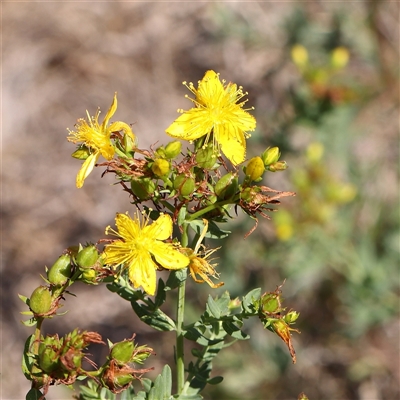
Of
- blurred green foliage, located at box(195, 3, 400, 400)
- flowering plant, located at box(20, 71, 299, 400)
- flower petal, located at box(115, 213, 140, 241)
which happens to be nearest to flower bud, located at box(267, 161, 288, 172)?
flowering plant, located at box(20, 71, 299, 400)

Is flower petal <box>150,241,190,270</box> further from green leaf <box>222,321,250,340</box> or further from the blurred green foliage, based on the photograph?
the blurred green foliage

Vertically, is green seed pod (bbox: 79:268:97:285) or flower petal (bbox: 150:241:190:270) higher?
flower petal (bbox: 150:241:190:270)

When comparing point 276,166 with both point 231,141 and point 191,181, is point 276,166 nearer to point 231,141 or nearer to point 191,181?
point 231,141

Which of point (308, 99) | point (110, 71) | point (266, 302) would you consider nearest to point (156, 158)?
point (266, 302)

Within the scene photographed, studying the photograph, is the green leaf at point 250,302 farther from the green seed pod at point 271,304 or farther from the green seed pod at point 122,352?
the green seed pod at point 122,352

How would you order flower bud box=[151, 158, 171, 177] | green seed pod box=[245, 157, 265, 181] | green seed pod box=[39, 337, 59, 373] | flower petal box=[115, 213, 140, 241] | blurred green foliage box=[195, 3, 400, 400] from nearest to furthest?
green seed pod box=[39, 337, 59, 373], flower bud box=[151, 158, 171, 177], green seed pod box=[245, 157, 265, 181], flower petal box=[115, 213, 140, 241], blurred green foliage box=[195, 3, 400, 400]

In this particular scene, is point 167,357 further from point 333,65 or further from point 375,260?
point 333,65

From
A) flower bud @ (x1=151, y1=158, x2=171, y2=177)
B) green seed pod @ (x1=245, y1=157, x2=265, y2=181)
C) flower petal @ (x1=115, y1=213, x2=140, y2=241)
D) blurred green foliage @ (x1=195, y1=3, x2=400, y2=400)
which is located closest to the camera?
flower bud @ (x1=151, y1=158, x2=171, y2=177)
